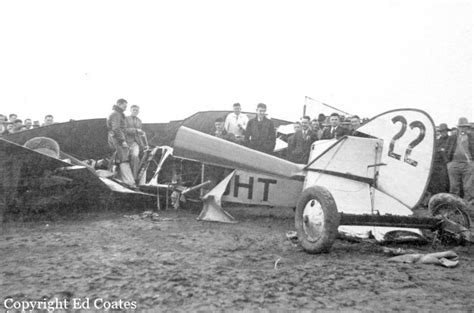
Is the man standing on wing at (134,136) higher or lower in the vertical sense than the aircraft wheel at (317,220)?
higher

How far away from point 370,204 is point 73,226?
449 centimetres

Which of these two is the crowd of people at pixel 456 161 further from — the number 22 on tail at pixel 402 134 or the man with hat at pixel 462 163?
the number 22 on tail at pixel 402 134

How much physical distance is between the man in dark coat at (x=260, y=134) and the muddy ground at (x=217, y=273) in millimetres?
4018

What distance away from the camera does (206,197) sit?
7113mm

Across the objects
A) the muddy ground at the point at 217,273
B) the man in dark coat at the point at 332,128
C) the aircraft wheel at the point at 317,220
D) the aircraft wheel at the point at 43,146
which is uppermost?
the man in dark coat at the point at 332,128

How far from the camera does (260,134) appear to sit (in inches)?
380

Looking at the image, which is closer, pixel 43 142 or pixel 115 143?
pixel 43 142

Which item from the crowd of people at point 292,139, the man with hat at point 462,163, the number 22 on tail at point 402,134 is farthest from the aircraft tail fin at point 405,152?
the man with hat at point 462,163

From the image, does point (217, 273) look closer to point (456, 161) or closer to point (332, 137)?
point (332, 137)

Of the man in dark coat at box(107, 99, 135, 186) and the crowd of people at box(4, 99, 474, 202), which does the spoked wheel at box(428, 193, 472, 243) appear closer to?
the crowd of people at box(4, 99, 474, 202)

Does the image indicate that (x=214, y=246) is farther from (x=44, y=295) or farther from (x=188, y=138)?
(x=188, y=138)

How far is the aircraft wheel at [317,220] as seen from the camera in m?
4.34

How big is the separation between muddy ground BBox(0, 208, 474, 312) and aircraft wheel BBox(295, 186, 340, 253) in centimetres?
16

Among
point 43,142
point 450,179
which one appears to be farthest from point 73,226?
point 450,179
